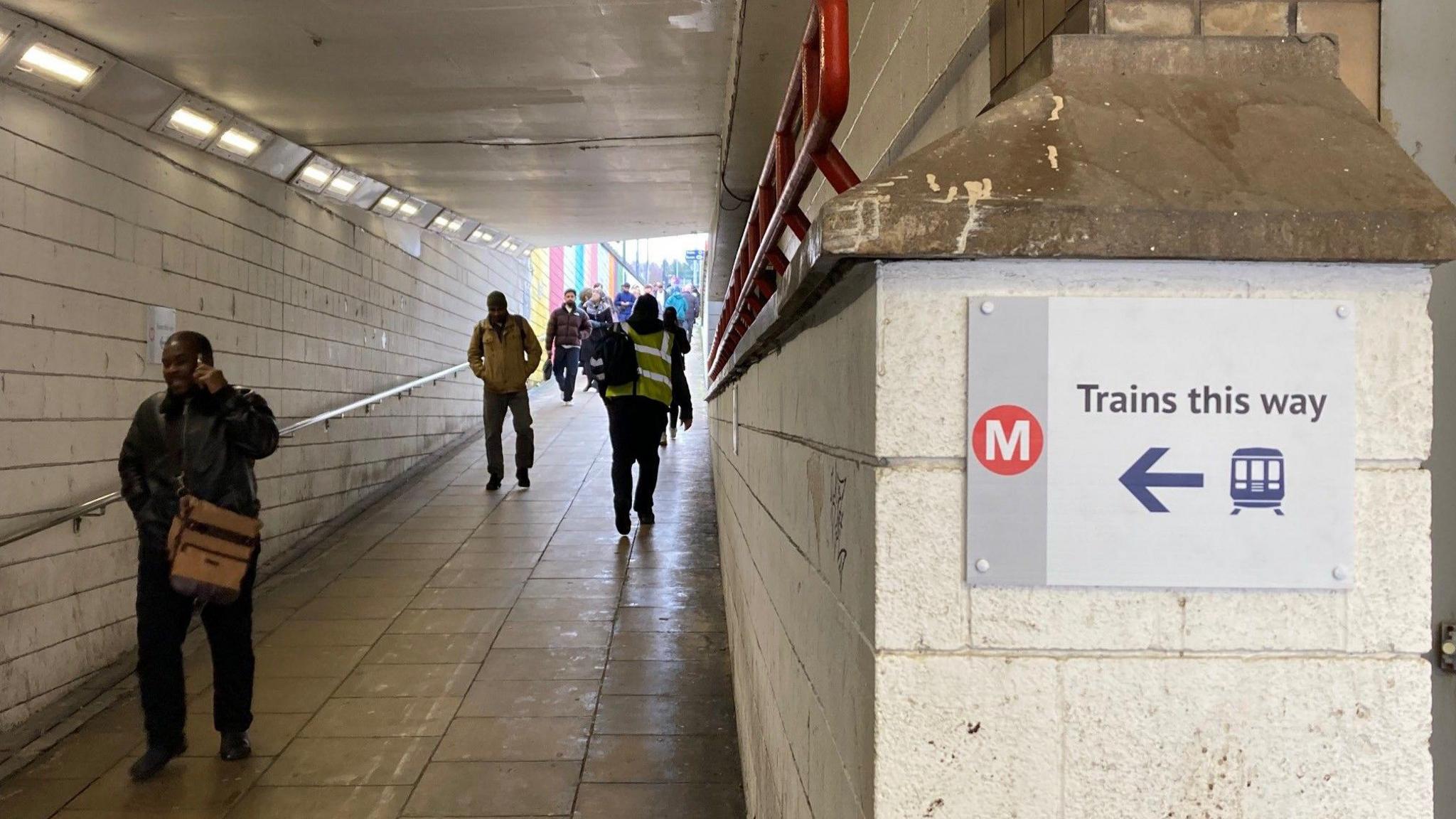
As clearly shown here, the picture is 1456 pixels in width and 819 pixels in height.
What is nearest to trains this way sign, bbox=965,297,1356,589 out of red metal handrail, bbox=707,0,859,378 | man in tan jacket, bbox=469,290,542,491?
red metal handrail, bbox=707,0,859,378

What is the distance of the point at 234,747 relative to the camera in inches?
161

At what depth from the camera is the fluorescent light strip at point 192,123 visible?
6066mm

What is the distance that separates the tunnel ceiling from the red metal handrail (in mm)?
3001

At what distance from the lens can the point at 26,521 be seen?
4.73 meters

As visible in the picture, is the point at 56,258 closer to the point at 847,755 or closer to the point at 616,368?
the point at 616,368

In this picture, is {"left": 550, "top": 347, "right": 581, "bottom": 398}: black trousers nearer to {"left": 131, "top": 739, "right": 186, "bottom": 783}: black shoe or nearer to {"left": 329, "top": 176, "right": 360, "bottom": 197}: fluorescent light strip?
{"left": 329, "top": 176, "right": 360, "bottom": 197}: fluorescent light strip

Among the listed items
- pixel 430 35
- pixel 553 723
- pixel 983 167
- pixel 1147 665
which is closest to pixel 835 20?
pixel 983 167

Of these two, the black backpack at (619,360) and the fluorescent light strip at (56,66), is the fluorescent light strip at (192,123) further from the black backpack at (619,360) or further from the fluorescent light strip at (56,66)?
the black backpack at (619,360)

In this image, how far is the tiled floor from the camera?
381 cm

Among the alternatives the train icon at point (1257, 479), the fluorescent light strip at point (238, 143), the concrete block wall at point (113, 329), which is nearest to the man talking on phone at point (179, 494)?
the concrete block wall at point (113, 329)

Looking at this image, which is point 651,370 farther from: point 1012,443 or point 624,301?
point 624,301

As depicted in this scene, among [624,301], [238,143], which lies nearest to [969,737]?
[238,143]

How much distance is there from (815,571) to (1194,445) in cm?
72

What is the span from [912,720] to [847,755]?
242mm
